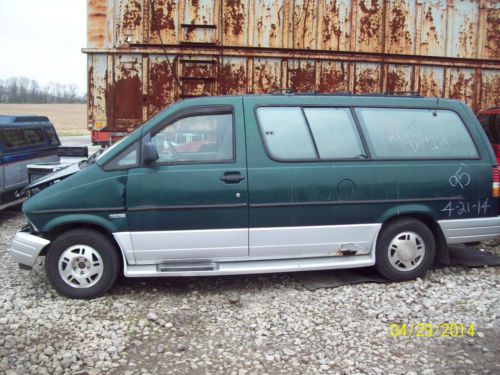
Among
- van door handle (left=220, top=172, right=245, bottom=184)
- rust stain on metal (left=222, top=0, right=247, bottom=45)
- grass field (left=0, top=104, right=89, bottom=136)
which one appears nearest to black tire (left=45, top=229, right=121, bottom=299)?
van door handle (left=220, top=172, right=245, bottom=184)

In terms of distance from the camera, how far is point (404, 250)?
4871mm

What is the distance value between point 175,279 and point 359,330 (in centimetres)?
201

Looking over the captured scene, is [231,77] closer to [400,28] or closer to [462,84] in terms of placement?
[400,28]

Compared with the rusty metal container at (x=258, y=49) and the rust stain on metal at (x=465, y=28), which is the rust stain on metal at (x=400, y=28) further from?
the rust stain on metal at (x=465, y=28)

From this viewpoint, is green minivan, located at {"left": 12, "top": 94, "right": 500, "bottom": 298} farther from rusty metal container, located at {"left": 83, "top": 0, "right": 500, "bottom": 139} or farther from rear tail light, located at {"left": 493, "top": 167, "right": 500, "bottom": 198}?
rusty metal container, located at {"left": 83, "top": 0, "right": 500, "bottom": 139}

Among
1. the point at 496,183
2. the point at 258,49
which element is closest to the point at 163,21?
the point at 258,49

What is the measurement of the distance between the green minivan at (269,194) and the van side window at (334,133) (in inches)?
0.5

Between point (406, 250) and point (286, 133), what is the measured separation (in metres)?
1.68

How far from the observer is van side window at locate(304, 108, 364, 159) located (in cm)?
476

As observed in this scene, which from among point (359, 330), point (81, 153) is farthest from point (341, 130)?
point (81, 153)

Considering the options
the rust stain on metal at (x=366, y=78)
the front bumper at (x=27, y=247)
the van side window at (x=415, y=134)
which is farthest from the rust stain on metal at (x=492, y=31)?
the front bumper at (x=27, y=247)

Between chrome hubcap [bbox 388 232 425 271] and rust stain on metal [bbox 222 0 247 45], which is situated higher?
rust stain on metal [bbox 222 0 247 45]

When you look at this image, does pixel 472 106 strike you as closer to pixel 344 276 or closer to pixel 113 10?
pixel 344 276

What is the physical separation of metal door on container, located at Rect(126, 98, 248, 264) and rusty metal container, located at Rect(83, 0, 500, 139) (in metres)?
3.63
